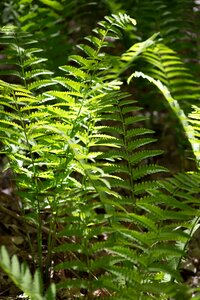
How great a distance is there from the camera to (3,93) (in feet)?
5.16

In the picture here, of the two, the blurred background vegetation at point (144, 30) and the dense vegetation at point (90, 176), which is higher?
the blurred background vegetation at point (144, 30)

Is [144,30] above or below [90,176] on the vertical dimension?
above

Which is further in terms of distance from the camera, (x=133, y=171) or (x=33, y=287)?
(x=133, y=171)

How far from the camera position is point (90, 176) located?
1.29 m

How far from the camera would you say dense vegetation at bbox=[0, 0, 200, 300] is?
1.35 m

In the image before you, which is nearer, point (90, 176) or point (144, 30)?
point (90, 176)

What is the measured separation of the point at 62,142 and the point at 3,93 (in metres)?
0.25

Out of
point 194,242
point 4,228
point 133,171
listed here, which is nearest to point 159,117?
point 194,242

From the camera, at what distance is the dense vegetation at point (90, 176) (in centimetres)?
135

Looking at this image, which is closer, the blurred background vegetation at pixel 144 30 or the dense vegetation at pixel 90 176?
the dense vegetation at pixel 90 176

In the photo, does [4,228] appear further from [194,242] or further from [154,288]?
[154,288]

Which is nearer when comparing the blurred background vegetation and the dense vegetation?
the dense vegetation

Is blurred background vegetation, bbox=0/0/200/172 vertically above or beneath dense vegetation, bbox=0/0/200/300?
above

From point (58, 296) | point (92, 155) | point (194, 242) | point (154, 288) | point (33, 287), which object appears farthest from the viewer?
point (194, 242)
